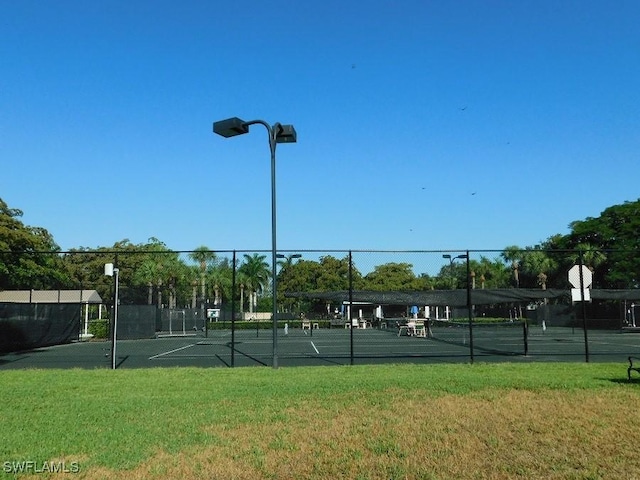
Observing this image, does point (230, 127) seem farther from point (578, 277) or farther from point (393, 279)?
point (393, 279)

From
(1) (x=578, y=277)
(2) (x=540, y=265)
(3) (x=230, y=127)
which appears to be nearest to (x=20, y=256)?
(3) (x=230, y=127)

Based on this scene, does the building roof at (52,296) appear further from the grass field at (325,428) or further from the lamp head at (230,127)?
the grass field at (325,428)

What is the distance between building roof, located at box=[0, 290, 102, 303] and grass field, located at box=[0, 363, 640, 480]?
A: 30026 mm

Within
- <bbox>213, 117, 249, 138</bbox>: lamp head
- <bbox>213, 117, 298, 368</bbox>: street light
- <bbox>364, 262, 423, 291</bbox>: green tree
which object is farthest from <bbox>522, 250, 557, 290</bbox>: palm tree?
<bbox>213, 117, 249, 138</bbox>: lamp head

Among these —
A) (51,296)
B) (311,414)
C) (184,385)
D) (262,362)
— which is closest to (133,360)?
(262,362)

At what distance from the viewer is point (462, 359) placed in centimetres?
1628

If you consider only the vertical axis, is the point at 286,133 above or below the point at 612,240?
below

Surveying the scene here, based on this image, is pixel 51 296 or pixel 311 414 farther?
pixel 51 296

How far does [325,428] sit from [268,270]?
8244 centimetres

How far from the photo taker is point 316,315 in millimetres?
63062

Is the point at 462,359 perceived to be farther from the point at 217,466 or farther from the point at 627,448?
the point at 217,466

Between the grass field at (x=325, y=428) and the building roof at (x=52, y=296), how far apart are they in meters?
30.0

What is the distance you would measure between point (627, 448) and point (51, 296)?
43.1m

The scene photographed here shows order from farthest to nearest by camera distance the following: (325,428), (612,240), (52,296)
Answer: (612,240) < (52,296) < (325,428)
